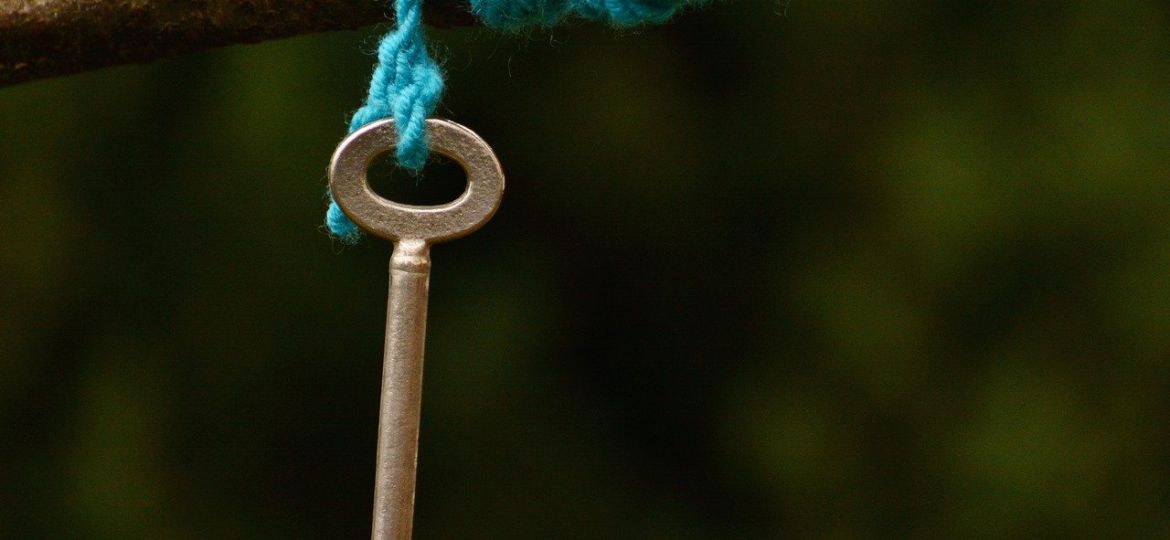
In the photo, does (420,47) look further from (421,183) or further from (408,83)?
(421,183)

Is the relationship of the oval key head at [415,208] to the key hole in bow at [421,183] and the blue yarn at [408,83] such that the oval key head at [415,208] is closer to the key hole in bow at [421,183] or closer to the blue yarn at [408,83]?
the blue yarn at [408,83]

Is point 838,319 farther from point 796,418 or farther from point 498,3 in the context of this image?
point 498,3


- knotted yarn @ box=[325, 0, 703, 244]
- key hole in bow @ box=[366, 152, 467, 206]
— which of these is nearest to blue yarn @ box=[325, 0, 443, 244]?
knotted yarn @ box=[325, 0, 703, 244]

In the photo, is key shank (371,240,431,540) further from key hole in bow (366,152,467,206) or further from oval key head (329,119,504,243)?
key hole in bow (366,152,467,206)

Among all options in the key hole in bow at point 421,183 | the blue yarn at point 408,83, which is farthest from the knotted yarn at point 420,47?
the key hole in bow at point 421,183

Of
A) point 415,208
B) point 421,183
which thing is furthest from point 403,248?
point 421,183

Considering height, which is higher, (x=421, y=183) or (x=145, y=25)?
(x=145, y=25)
